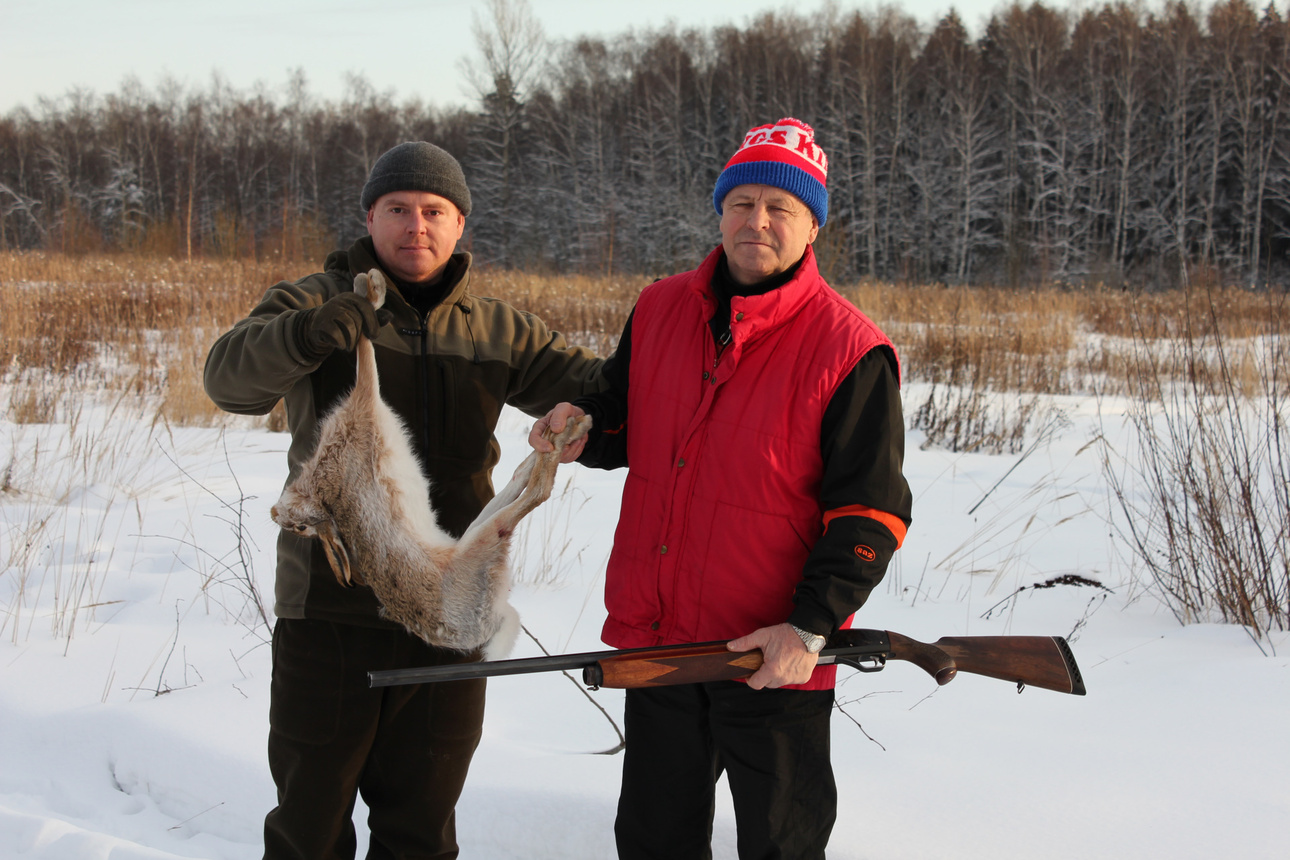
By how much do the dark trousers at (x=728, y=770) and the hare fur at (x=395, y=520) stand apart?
483 millimetres

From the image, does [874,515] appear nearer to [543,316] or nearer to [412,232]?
[412,232]

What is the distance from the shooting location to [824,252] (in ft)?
34.2

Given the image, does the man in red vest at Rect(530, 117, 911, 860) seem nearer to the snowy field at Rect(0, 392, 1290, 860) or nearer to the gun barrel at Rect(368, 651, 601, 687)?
the gun barrel at Rect(368, 651, 601, 687)

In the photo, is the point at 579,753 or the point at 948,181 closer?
the point at 579,753

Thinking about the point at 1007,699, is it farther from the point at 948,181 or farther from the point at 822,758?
the point at 948,181

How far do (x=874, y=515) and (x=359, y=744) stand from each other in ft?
4.34

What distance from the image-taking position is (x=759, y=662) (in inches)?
64.3

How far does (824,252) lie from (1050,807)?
885 centimetres

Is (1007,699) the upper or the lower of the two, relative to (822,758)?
lower

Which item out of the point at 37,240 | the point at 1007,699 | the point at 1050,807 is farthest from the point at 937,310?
the point at 37,240

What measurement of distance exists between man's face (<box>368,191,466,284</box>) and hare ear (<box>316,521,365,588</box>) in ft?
2.09

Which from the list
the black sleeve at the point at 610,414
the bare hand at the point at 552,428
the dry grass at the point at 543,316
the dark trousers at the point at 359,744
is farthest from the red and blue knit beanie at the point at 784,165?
the dry grass at the point at 543,316

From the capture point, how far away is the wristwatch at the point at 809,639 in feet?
5.28

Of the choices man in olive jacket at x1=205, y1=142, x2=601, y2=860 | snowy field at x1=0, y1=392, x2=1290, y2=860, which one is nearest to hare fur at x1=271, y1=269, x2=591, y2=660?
man in olive jacket at x1=205, y1=142, x2=601, y2=860
